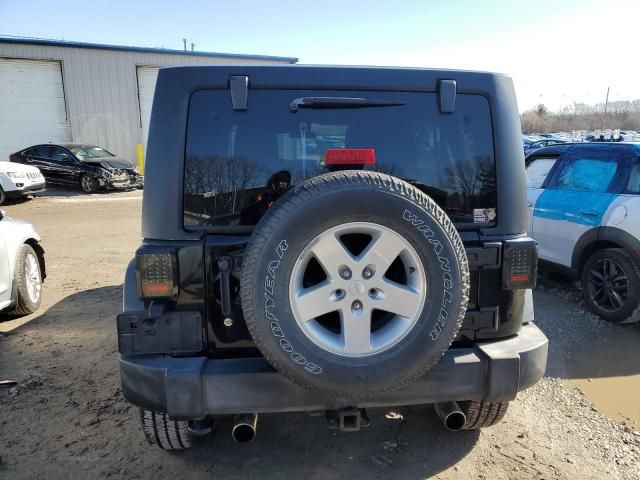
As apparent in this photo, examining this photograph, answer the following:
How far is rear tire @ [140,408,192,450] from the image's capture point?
2.56 meters

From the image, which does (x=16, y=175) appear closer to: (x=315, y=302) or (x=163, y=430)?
(x=163, y=430)

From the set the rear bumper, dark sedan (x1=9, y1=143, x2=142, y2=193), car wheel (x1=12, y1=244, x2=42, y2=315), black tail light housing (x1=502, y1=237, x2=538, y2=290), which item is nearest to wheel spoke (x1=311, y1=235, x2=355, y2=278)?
the rear bumper

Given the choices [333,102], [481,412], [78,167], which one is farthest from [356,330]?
[78,167]

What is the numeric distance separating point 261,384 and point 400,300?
0.76m

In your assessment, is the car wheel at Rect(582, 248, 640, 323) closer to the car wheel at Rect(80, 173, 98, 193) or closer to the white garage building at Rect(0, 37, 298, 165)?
the car wheel at Rect(80, 173, 98, 193)

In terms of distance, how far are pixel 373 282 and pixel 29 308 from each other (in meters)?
4.35

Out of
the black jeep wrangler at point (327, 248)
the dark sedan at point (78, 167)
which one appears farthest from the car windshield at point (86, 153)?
the black jeep wrangler at point (327, 248)

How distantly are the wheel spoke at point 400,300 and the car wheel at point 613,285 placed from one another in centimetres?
344

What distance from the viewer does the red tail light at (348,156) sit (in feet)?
7.26

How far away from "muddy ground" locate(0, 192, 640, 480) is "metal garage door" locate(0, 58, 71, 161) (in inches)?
738

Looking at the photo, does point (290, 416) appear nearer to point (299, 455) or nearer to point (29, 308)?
point (299, 455)

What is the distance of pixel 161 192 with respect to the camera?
2.28 m

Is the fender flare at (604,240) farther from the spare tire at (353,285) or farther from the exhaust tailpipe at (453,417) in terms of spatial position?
the spare tire at (353,285)

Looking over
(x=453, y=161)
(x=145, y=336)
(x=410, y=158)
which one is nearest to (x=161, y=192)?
(x=145, y=336)
